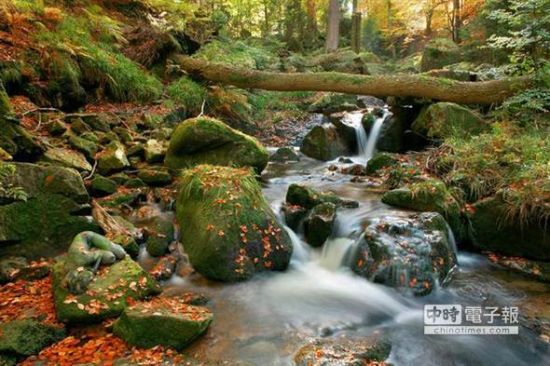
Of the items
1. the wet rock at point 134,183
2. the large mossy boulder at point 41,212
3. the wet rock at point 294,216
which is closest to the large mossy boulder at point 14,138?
the large mossy boulder at point 41,212

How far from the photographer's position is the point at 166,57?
12133mm

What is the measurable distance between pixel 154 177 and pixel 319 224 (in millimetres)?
3302

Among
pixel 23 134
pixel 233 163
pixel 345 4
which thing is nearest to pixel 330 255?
pixel 233 163

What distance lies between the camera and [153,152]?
27.0 ft

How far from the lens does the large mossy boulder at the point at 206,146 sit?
7.96m

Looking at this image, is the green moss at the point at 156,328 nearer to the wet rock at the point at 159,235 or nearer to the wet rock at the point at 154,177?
the wet rock at the point at 159,235

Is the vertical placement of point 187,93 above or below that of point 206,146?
above

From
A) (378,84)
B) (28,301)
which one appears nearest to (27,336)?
(28,301)

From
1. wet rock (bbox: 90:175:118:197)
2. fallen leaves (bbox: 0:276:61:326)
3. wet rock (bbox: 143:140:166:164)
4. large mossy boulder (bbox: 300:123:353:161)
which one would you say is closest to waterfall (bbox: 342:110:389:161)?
large mossy boulder (bbox: 300:123:353:161)

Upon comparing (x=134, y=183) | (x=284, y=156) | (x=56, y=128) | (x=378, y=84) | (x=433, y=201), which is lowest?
(x=433, y=201)

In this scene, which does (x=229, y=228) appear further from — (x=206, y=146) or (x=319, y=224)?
(x=206, y=146)

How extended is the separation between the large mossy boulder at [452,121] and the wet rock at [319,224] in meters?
3.99

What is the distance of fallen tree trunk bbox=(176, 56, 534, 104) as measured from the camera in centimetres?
877

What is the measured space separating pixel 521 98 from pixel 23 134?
29.0 ft
